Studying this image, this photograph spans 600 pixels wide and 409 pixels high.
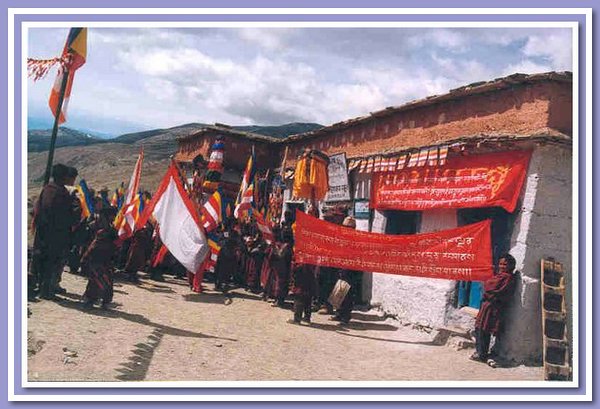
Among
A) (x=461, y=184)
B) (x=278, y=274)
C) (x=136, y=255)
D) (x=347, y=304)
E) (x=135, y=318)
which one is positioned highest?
(x=461, y=184)

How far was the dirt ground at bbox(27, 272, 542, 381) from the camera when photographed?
5.12 metres

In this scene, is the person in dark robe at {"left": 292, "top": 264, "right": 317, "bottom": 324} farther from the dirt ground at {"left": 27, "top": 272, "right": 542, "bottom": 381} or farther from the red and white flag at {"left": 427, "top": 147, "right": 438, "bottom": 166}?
the red and white flag at {"left": 427, "top": 147, "right": 438, "bottom": 166}

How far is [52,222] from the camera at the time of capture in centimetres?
675

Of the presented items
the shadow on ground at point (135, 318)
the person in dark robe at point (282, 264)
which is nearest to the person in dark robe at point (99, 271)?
the shadow on ground at point (135, 318)

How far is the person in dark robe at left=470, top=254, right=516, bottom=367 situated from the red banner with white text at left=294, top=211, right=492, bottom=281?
179mm

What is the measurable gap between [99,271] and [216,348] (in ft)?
7.29

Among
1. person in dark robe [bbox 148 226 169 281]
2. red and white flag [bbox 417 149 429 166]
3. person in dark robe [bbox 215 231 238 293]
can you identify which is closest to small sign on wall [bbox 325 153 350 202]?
person in dark robe [bbox 215 231 238 293]

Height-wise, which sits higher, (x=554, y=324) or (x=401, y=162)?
(x=401, y=162)

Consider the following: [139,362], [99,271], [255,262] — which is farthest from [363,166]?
[139,362]

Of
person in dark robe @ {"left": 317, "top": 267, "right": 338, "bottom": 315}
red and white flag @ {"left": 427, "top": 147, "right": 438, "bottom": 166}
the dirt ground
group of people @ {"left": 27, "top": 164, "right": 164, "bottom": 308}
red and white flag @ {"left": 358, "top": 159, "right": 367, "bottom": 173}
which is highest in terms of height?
red and white flag @ {"left": 358, "top": 159, "right": 367, "bottom": 173}

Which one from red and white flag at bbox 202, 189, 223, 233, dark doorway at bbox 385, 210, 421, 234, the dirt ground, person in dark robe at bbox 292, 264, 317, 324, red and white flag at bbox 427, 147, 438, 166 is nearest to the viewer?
the dirt ground

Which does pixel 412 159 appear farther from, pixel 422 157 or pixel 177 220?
pixel 177 220

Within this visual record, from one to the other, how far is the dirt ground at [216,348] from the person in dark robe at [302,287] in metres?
0.26
